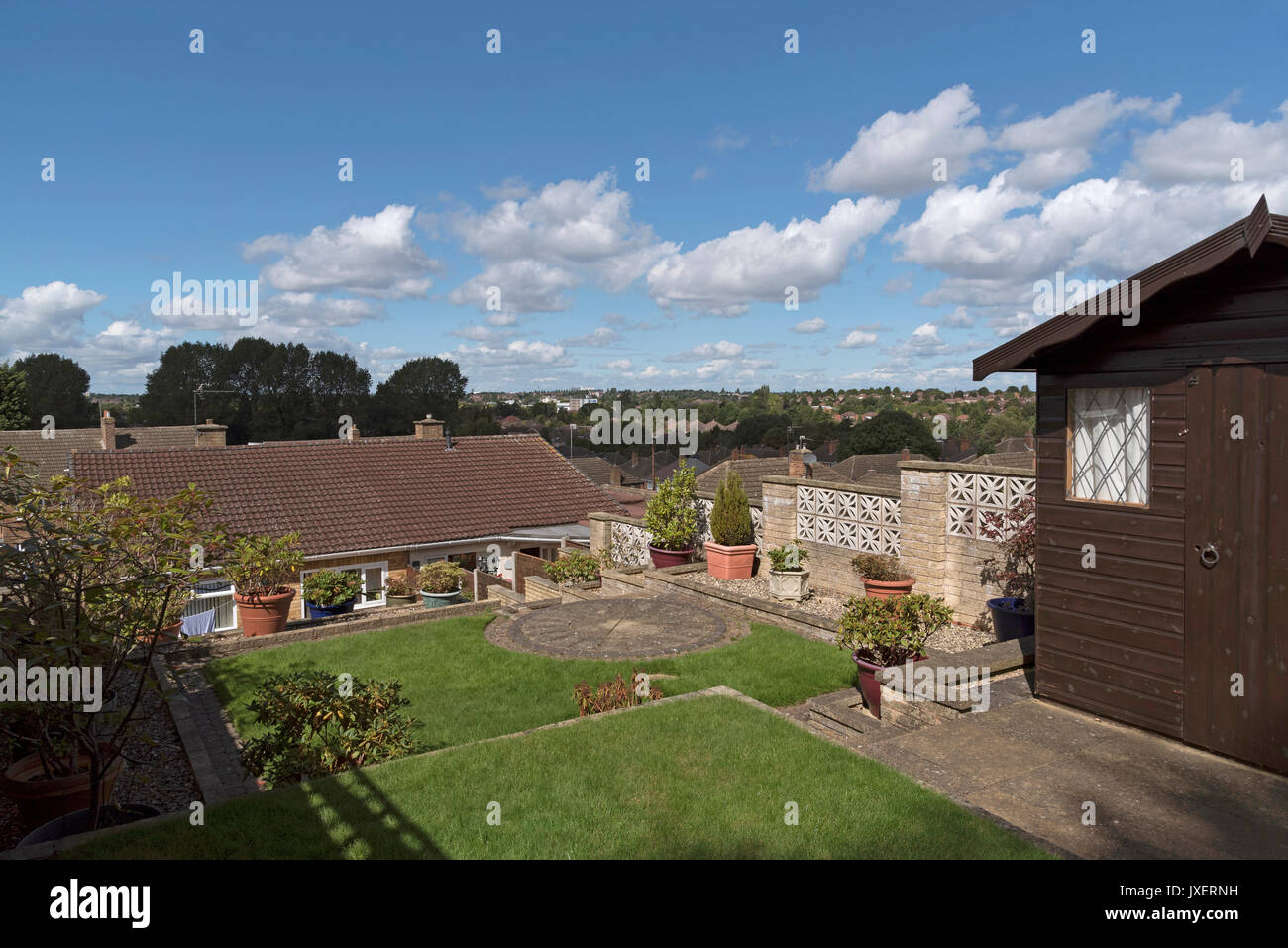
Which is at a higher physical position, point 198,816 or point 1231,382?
point 1231,382

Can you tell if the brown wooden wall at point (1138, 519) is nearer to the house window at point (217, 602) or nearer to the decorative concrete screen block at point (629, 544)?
the decorative concrete screen block at point (629, 544)

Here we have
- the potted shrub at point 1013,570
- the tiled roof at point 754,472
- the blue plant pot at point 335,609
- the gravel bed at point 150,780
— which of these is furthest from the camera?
the tiled roof at point 754,472

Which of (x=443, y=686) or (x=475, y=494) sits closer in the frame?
(x=443, y=686)

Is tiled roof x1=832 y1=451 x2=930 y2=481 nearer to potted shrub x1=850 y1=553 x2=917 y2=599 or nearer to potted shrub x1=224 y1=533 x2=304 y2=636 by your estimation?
potted shrub x1=850 y1=553 x2=917 y2=599

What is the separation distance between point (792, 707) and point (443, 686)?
405 cm

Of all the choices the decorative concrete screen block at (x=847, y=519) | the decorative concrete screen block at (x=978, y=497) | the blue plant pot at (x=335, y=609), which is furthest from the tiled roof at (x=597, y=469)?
the decorative concrete screen block at (x=978, y=497)

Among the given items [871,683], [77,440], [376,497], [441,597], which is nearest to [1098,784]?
[871,683]

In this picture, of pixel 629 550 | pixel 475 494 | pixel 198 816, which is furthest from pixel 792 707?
pixel 475 494

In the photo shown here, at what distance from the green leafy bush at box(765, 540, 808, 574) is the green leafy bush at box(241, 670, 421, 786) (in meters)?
7.05

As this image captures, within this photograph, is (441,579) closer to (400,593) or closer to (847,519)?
(400,593)

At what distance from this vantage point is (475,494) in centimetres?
2383

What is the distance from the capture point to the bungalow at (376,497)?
2041 cm

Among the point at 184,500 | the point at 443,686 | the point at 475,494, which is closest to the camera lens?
the point at 184,500

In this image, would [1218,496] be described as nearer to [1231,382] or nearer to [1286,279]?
[1231,382]
